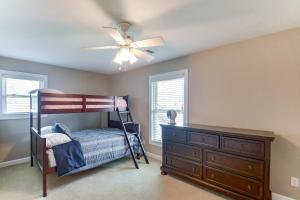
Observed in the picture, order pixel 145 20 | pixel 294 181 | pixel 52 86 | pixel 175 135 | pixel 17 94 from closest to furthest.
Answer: pixel 145 20 → pixel 294 181 → pixel 175 135 → pixel 17 94 → pixel 52 86

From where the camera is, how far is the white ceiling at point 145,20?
1800 millimetres

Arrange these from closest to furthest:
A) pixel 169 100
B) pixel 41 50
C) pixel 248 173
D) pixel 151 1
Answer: pixel 151 1 → pixel 248 173 → pixel 41 50 → pixel 169 100

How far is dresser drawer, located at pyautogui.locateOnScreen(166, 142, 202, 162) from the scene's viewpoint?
2.88 meters

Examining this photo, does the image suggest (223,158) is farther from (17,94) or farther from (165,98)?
(17,94)

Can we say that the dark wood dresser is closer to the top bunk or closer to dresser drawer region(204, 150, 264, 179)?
dresser drawer region(204, 150, 264, 179)

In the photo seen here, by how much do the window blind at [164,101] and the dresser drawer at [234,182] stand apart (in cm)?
131

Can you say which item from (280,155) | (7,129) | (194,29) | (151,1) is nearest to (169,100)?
(194,29)

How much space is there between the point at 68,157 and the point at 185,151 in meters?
2.02

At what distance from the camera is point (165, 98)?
4.14 meters

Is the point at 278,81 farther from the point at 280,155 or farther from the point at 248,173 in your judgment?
the point at 248,173

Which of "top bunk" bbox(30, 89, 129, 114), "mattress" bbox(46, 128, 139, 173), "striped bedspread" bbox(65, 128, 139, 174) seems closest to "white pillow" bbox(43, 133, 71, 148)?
"mattress" bbox(46, 128, 139, 173)

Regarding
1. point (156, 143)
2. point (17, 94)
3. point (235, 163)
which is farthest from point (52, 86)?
point (235, 163)

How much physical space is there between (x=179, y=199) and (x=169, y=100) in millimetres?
2089

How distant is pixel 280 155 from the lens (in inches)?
96.3
